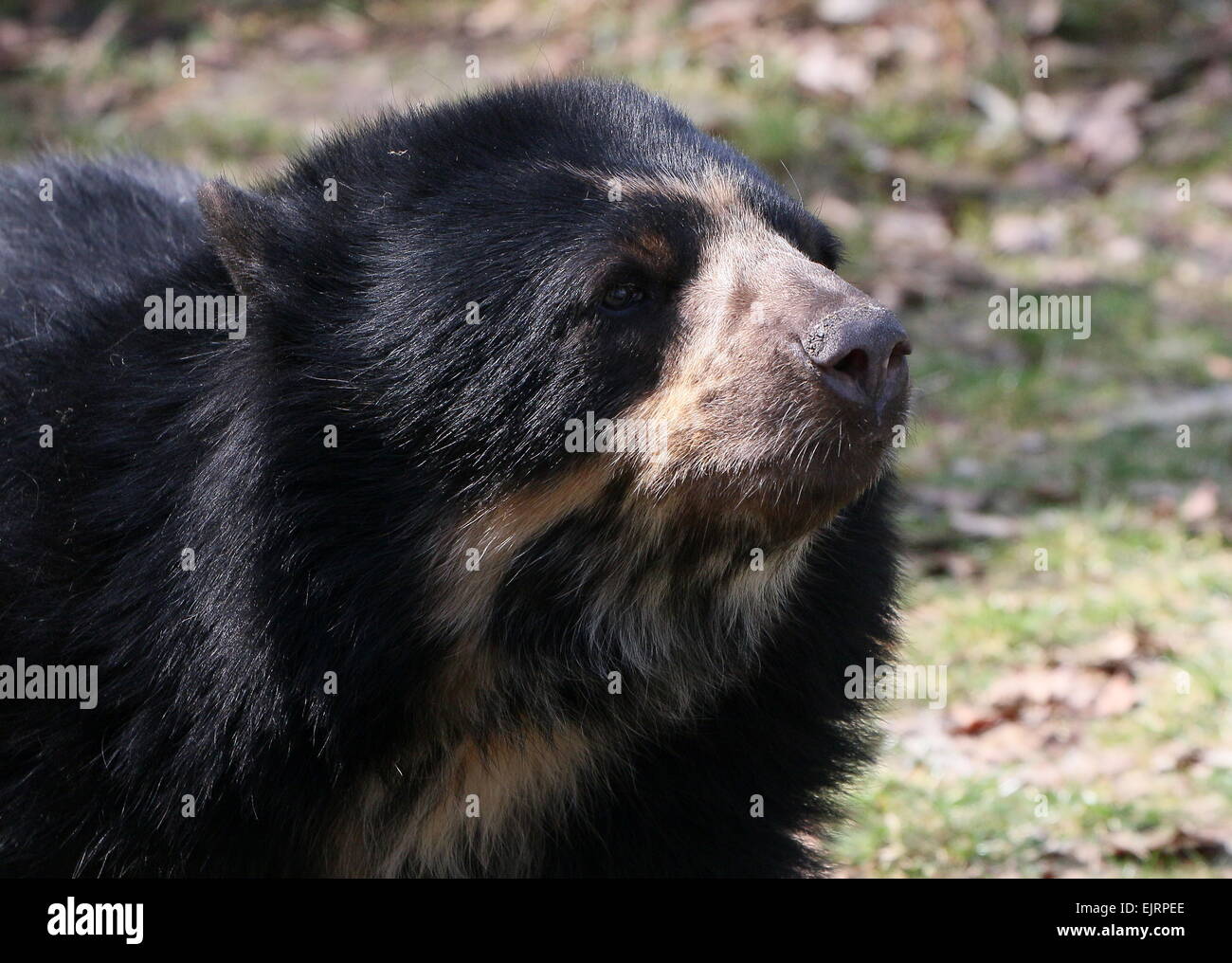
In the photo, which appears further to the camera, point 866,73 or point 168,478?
point 866,73

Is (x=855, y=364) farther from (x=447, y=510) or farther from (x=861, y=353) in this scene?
(x=447, y=510)

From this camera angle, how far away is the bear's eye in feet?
11.2

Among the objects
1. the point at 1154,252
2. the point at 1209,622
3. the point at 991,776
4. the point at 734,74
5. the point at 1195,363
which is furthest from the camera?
the point at 734,74

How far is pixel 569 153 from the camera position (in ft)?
11.7

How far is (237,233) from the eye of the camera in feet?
11.6

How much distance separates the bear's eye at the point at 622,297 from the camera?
3.40 meters

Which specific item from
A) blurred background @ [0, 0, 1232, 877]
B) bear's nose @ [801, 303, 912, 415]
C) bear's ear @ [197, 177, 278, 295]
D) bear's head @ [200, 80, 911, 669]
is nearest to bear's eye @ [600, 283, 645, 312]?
bear's head @ [200, 80, 911, 669]

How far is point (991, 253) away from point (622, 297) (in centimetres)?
675

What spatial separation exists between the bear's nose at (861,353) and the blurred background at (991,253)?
58.7 inches

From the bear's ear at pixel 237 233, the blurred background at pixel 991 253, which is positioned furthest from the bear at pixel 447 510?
the blurred background at pixel 991 253

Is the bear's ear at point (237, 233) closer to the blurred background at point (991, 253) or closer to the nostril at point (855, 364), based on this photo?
the nostril at point (855, 364)
